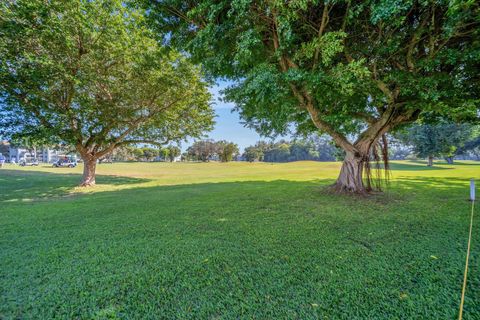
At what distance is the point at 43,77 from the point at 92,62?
2.10 meters

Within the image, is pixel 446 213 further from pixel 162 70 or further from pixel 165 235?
pixel 162 70

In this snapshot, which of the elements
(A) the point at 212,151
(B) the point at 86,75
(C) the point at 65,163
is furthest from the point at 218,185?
(A) the point at 212,151

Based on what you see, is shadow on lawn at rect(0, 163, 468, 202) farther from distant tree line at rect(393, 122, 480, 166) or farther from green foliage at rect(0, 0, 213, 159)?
distant tree line at rect(393, 122, 480, 166)

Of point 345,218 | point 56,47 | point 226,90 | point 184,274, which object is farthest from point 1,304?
point 56,47

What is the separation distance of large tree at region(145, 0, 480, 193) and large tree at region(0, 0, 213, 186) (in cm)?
293

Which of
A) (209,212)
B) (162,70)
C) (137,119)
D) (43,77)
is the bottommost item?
(209,212)

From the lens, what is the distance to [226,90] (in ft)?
28.1

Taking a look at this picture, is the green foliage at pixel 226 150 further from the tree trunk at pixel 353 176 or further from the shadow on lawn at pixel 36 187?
the tree trunk at pixel 353 176

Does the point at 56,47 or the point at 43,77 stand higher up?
the point at 56,47

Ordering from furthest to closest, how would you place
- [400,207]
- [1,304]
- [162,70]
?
[162,70] < [400,207] < [1,304]

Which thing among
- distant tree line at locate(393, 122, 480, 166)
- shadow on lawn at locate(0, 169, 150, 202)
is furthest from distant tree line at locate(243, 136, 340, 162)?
shadow on lawn at locate(0, 169, 150, 202)

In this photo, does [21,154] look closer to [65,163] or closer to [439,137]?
[65,163]

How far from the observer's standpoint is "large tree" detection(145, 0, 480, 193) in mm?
4152

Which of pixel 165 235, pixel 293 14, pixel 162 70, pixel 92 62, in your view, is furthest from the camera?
pixel 162 70
